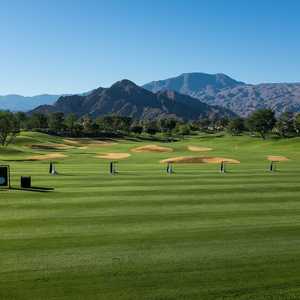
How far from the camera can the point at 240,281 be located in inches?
476

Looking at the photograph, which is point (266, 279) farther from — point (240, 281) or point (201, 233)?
point (201, 233)

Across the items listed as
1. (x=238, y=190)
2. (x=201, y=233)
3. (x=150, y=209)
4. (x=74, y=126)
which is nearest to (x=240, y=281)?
(x=201, y=233)

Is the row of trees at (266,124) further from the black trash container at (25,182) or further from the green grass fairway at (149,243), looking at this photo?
the green grass fairway at (149,243)

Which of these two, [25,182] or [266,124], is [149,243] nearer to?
[25,182]

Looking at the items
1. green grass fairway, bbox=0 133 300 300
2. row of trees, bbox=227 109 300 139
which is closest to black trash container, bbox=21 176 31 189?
green grass fairway, bbox=0 133 300 300

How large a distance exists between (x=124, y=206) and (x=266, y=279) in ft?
31.3

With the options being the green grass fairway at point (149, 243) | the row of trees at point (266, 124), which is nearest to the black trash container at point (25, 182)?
the green grass fairway at point (149, 243)

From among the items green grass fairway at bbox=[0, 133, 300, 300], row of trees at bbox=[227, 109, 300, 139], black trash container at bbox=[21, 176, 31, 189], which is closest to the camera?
green grass fairway at bbox=[0, 133, 300, 300]

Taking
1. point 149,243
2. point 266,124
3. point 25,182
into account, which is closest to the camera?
point 149,243

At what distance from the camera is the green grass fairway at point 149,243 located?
37.9 feet

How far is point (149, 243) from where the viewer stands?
15.1 metres

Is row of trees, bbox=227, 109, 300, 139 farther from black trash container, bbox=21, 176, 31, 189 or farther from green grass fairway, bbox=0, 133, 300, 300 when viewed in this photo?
green grass fairway, bbox=0, 133, 300, 300

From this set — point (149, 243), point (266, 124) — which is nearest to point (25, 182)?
point (149, 243)

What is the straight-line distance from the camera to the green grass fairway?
37.9 feet
